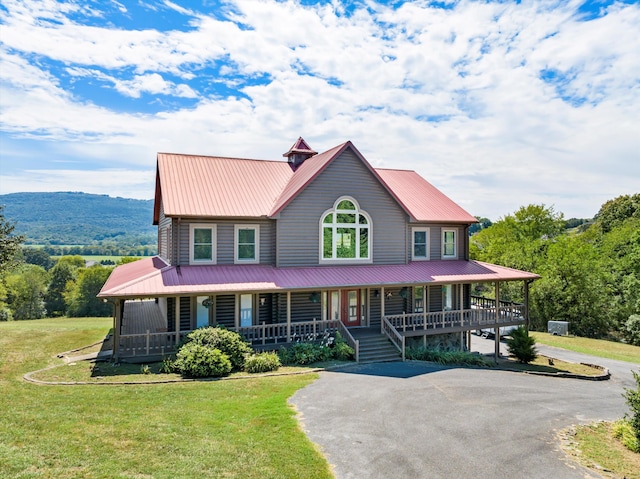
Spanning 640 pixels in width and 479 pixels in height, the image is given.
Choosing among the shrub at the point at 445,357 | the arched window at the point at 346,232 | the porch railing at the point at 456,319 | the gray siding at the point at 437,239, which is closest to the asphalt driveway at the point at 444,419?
the shrub at the point at 445,357

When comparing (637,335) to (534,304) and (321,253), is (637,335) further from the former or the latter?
(321,253)

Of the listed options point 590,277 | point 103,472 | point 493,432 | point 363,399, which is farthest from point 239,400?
point 590,277

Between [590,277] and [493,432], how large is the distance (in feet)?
121

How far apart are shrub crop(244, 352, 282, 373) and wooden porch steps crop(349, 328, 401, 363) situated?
4147 mm

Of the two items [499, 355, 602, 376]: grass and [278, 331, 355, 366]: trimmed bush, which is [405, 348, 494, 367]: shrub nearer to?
[499, 355, 602, 376]: grass

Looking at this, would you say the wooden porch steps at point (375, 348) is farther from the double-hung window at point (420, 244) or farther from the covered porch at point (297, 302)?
the double-hung window at point (420, 244)

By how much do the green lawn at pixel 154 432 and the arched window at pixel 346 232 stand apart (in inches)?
363

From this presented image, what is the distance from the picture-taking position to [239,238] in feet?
71.5

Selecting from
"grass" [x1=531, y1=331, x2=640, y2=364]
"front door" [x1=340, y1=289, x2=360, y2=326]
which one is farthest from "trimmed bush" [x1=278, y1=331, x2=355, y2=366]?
"grass" [x1=531, y1=331, x2=640, y2=364]

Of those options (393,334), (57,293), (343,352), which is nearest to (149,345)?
(343,352)

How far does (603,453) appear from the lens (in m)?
10.4

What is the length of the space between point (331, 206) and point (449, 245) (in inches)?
358

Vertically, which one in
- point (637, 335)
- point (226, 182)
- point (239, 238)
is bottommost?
point (637, 335)

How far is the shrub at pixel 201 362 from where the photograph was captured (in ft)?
51.0
